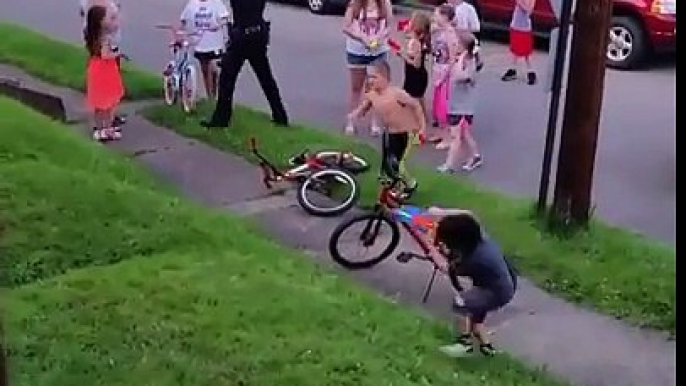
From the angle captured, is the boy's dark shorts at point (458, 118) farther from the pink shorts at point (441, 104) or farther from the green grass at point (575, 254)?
the pink shorts at point (441, 104)

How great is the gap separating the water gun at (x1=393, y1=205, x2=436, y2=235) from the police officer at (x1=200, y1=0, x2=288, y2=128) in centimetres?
390

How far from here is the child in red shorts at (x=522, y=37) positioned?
14.0 meters

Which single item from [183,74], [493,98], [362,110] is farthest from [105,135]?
[493,98]

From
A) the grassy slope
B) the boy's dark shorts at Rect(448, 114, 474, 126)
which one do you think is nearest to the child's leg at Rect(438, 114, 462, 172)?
the boy's dark shorts at Rect(448, 114, 474, 126)

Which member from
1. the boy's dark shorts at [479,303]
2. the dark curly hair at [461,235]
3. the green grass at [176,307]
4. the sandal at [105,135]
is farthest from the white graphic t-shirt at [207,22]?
the boy's dark shorts at [479,303]

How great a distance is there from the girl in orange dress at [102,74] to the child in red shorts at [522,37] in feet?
16.9

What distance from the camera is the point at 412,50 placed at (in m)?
10.5

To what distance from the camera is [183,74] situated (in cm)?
1181

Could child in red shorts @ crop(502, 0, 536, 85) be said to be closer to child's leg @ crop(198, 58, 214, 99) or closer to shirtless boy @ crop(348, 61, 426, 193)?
child's leg @ crop(198, 58, 214, 99)

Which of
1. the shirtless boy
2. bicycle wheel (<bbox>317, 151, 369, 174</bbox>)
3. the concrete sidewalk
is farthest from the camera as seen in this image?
bicycle wheel (<bbox>317, 151, 369, 174</bbox>)

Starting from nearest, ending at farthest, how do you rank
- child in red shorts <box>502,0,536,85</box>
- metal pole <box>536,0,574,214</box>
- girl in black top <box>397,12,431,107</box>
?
metal pole <box>536,0,574,214</box>, girl in black top <box>397,12,431,107</box>, child in red shorts <box>502,0,536,85</box>

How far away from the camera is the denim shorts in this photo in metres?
11.6
